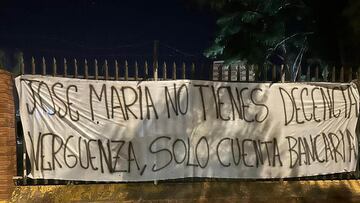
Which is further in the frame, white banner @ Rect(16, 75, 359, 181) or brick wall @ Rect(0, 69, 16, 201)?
white banner @ Rect(16, 75, 359, 181)

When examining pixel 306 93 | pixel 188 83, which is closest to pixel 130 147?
pixel 188 83

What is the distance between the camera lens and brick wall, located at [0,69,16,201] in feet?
16.7

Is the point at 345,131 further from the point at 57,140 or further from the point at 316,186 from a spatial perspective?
the point at 57,140

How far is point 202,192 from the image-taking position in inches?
220

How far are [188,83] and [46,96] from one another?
1.87 meters

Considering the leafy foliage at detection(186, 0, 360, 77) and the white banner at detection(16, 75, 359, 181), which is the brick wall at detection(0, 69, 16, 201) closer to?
the white banner at detection(16, 75, 359, 181)

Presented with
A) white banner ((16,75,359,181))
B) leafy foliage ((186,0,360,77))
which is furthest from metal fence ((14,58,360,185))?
leafy foliage ((186,0,360,77))

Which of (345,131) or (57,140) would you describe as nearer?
(57,140)

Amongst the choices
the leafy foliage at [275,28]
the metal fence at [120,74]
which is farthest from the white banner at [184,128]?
the leafy foliage at [275,28]

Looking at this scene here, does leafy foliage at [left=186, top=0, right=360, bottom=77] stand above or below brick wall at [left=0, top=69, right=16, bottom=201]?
above

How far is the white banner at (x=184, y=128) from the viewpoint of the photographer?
522 centimetres

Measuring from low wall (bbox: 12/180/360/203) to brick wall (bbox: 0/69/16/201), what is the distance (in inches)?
6.0

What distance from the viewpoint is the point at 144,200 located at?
539cm

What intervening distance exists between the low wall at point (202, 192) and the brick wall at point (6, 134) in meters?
0.15
